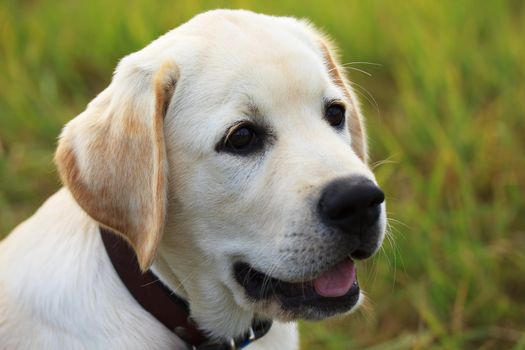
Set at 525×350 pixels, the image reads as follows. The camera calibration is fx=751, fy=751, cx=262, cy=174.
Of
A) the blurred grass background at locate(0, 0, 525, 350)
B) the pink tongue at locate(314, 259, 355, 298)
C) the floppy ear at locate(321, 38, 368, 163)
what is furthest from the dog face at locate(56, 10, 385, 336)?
the blurred grass background at locate(0, 0, 525, 350)

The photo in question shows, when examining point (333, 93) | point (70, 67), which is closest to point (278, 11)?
point (70, 67)

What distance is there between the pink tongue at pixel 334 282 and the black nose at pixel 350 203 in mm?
202

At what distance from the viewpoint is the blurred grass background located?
366cm

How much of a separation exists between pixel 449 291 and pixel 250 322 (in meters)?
1.36

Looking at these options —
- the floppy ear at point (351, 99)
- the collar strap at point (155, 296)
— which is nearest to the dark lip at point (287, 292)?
the collar strap at point (155, 296)

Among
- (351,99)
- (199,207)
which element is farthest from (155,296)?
(351,99)

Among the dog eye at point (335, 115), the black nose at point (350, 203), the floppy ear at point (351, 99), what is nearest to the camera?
the black nose at point (350, 203)

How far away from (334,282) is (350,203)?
0.38m

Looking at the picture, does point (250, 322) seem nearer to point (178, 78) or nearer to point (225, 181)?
point (225, 181)

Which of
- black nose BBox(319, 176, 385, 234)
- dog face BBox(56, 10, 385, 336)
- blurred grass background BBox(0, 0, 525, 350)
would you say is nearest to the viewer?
black nose BBox(319, 176, 385, 234)

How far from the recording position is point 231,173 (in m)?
2.38

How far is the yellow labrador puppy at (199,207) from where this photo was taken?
7.59 ft

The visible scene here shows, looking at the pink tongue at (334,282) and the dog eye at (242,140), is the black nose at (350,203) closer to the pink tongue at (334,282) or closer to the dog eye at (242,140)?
the pink tongue at (334,282)

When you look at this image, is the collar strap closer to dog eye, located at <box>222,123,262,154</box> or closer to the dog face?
the dog face
